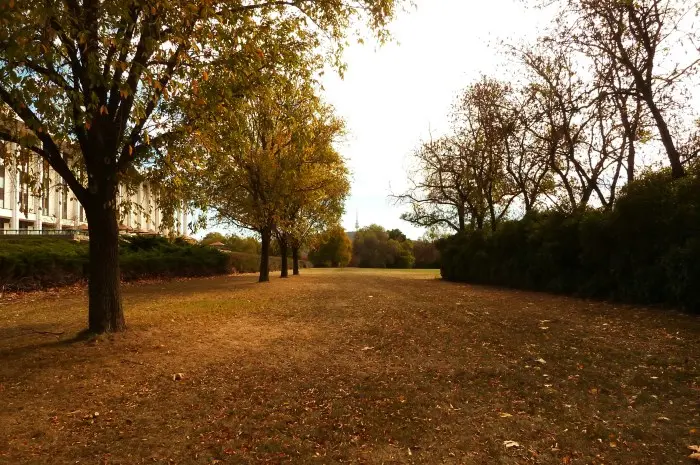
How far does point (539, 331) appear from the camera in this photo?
26.7 feet

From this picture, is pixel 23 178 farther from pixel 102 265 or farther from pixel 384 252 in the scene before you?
pixel 384 252

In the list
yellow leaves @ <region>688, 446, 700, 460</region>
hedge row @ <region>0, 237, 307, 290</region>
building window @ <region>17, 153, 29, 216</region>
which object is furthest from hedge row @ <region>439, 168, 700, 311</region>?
hedge row @ <region>0, 237, 307, 290</region>

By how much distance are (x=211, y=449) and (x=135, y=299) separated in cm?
1006

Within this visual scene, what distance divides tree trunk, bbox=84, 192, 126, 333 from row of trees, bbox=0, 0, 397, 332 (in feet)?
0.05

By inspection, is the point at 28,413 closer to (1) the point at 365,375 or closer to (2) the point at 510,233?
(1) the point at 365,375

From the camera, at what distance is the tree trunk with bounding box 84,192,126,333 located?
289 inches

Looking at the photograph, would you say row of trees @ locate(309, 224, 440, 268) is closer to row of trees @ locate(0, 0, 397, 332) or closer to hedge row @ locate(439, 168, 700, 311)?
hedge row @ locate(439, 168, 700, 311)

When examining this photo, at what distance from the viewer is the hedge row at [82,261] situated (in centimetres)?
1376

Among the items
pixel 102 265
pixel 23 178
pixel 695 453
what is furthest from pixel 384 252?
pixel 695 453

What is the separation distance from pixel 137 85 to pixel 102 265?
2.76 m

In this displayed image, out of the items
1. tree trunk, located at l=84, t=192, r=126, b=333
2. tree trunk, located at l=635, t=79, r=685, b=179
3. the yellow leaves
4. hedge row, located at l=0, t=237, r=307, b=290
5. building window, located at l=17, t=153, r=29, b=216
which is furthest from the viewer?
hedge row, located at l=0, t=237, r=307, b=290

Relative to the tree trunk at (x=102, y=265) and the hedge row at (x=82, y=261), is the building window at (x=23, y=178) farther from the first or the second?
the hedge row at (x=82, y=261)

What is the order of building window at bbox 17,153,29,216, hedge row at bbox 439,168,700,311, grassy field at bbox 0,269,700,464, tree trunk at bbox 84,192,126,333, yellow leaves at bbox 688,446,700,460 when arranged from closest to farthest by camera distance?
yellow leaves at bbox 688,446,700,460
grassy field at bbox 0,269,700,464
building window at bbox 17,153,29,216
tree trunk at bbox 84,192,126,333
hedge row at bbox 439,168,700,311

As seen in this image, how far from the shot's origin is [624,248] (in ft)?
40.5
